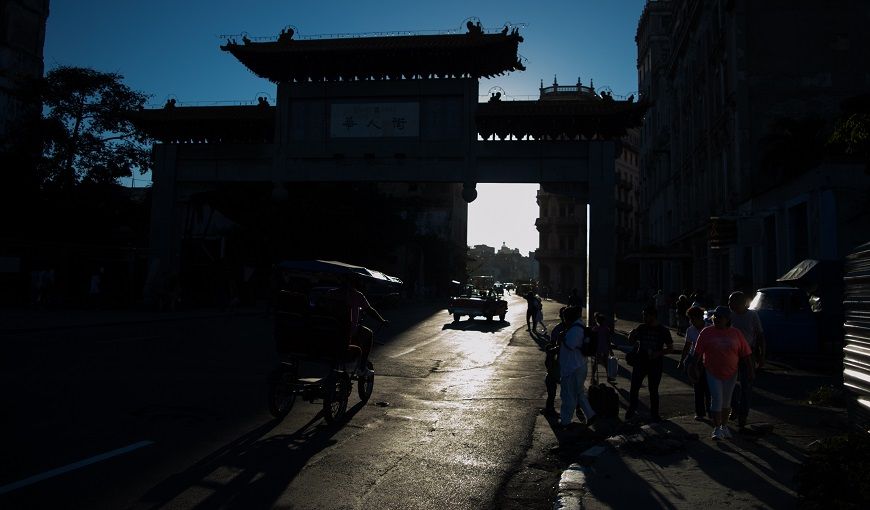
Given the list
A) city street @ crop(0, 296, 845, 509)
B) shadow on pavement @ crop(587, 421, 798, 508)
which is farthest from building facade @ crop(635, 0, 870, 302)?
shadow on pavement @ crop(587, 421, 798, 508)

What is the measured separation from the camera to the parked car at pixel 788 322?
52.4 feet

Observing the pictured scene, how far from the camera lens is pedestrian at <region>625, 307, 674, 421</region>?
334 inches

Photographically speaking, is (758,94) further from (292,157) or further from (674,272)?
(292,157)

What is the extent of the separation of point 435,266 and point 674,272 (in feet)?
110

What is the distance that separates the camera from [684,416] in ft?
28.5

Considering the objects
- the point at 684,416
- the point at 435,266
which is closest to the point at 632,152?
the point at 435,266

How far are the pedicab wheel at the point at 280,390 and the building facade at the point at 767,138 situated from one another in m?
19.9

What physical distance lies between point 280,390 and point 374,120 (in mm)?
27055

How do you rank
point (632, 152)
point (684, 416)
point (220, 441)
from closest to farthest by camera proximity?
point (220, 441), point (684, 416), point (632, 152)

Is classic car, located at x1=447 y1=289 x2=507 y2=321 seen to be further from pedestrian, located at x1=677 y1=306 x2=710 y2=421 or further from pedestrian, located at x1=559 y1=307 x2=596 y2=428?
pedestrian, located at x1=559 y1=307 x2=596 y2=428

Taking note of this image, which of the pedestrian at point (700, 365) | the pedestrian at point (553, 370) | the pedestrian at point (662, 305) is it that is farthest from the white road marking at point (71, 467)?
the pedestrian at point (662, 305)

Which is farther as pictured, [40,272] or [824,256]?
[40,272]

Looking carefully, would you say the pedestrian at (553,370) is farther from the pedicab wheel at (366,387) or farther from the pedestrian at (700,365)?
the pedicab wheel at (366,387)

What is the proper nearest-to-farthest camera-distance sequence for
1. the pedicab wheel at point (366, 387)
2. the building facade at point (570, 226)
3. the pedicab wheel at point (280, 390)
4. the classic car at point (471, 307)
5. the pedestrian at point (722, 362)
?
the pedestrian at point (722, 362) → the pedicab wheel at point (280, 390) → the pedicab wheel at point (366, 387) → the classic car at point (471, 307) → the building facade at point (570, 226)
